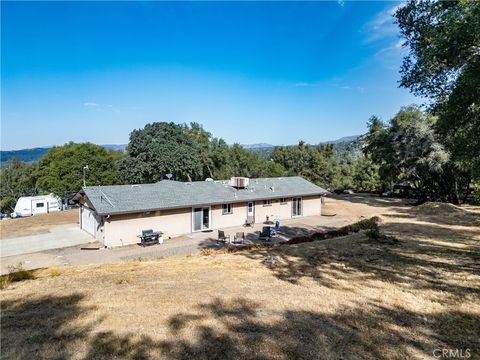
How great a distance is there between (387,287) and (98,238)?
59.9 feet

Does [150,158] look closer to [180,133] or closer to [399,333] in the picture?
[180,133]

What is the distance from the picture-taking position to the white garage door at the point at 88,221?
21984 mm

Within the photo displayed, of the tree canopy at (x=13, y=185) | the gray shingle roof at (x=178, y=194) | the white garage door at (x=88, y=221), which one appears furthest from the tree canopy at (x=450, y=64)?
the tree canopy at (x=13, y=185)

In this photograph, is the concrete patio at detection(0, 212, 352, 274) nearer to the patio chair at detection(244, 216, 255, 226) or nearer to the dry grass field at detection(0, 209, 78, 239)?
the patio chair at detection(244, 216, 255, 226)

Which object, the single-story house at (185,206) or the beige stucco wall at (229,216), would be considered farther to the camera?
the beige stucco wall at (229,216)

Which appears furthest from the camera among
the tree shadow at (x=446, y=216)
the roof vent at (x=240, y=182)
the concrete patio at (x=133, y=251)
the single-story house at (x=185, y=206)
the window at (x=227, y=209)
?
the roof vent at (x=240, y=182)

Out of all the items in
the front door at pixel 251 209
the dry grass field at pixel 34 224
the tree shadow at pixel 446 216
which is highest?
the front door at pixel 251 209

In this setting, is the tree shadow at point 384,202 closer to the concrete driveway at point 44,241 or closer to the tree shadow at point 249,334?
the concrete driveway at point 44,241

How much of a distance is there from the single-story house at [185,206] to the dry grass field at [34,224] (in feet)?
12.4

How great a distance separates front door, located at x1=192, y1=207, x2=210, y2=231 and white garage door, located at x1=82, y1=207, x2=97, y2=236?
685 cm

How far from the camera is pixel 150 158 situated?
41.4 m

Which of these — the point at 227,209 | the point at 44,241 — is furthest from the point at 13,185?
the point at 227,209

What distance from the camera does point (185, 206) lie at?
21859 millimetres

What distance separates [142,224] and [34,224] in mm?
12850
